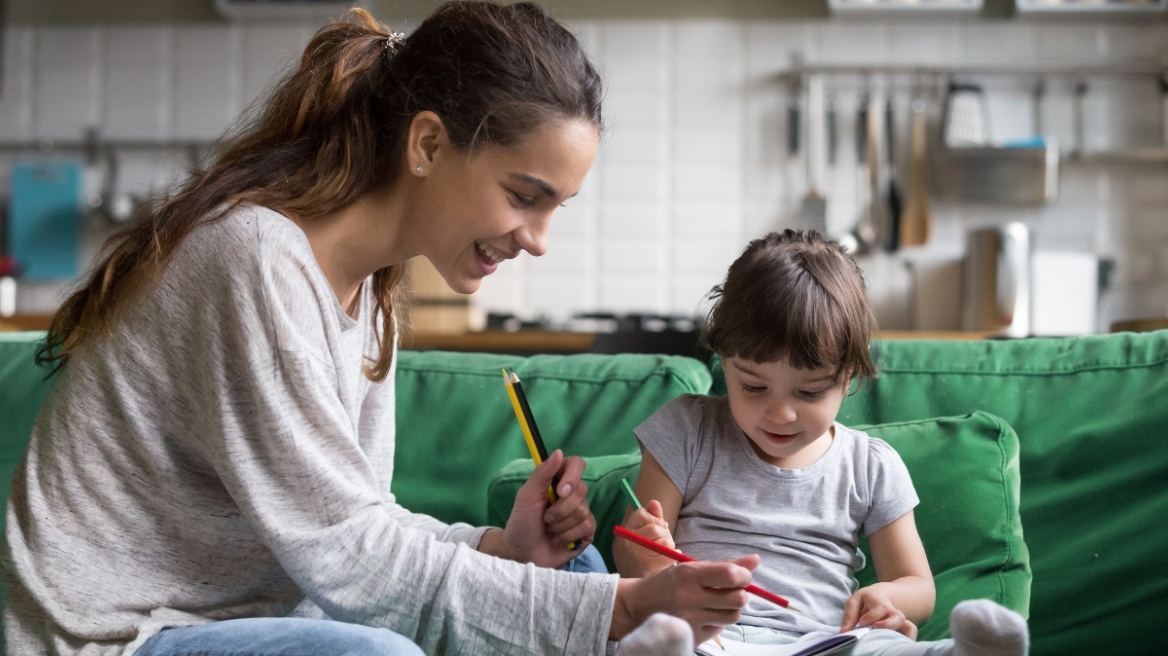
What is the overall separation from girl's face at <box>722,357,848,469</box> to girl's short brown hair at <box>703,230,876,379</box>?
0.04 ft

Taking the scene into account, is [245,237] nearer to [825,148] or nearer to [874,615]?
[874,615]

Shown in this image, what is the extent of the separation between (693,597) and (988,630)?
24 cm

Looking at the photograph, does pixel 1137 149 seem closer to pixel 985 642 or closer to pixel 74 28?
pixel 985 642

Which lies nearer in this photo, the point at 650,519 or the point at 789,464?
the point at 650,519

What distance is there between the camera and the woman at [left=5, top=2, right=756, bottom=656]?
103cm

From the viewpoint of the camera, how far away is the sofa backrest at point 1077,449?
1.46 meters

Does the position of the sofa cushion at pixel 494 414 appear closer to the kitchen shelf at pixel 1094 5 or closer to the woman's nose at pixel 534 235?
the woman's nose at pixel 534 235

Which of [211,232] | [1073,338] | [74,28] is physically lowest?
[1073,338]

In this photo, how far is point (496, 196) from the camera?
3.88ft

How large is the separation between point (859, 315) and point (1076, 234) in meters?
2.90

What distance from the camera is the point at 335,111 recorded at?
1238 mm

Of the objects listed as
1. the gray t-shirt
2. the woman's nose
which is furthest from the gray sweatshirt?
the gray t-shirt

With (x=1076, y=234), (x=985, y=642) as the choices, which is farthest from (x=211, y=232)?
(x=1076, y=234)

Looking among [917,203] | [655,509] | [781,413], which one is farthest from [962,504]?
[917,203]
